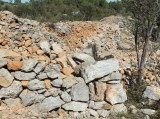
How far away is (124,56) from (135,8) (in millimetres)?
2313

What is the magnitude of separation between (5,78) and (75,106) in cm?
178

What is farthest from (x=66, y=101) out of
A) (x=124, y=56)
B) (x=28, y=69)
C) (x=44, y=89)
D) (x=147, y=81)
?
(x=124, y=56)

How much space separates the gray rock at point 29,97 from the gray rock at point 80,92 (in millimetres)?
800

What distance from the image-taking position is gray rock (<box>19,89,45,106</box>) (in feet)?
26.1

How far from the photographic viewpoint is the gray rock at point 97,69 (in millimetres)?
8508

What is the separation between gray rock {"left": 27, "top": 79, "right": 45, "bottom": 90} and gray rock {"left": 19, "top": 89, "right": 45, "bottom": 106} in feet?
0.39

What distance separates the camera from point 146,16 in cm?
1031

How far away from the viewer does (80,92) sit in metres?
8.38

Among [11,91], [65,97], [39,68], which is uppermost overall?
[39,68]

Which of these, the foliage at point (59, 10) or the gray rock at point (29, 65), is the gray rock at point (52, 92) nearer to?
the gray rock at point (29, 65)

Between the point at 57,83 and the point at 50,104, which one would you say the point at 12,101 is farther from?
the point at 57,83

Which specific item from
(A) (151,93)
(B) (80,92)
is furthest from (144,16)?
(B) (80,92)

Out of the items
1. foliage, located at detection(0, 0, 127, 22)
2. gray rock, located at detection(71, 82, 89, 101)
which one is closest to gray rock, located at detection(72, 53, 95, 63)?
gray rock, located at detection(71, 82, 89, 101)

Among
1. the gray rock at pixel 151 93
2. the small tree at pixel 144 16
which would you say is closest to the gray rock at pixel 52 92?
the gray rock at pixel 151 93
